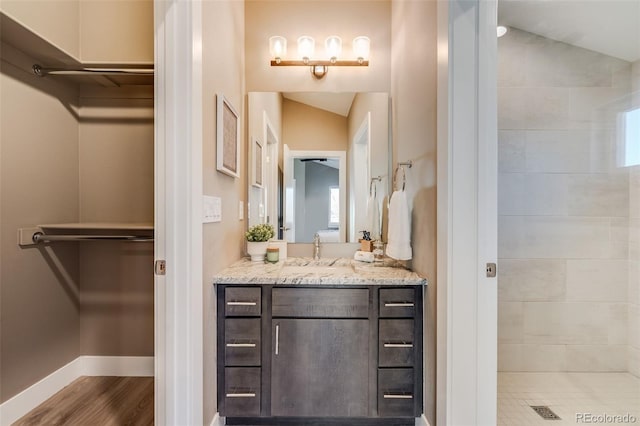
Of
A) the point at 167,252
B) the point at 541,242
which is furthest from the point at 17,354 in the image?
the point at 541,242

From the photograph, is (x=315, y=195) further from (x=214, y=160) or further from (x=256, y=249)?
(x=214, y=160)

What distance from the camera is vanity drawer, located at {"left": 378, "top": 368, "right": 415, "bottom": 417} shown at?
1572 millimetres

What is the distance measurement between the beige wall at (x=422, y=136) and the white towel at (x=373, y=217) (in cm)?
38

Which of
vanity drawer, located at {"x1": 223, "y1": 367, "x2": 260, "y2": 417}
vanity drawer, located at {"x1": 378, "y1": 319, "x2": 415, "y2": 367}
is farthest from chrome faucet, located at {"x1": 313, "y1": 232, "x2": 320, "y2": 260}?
vanity drawer, located at {"x1": 223, "y1": 367, "x2": 260, "y2": 417}

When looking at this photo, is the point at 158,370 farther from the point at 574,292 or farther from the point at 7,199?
the point at 574,292

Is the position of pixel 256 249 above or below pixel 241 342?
above

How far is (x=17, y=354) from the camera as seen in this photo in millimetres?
1648

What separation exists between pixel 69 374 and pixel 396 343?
2.16 metres

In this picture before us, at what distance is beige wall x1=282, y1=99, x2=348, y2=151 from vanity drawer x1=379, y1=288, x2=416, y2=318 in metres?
1.13

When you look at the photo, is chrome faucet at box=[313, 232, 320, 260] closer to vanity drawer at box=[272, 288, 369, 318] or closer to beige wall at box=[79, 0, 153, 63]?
vanity drawer at box=[272, 288, 369, 318]

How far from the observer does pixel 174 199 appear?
4.04 ft

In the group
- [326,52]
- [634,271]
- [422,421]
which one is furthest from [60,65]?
[634,271]

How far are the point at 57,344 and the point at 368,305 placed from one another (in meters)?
2.01

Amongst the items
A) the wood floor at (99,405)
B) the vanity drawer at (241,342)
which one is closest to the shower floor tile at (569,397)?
the vanity drawer at (241,342)
